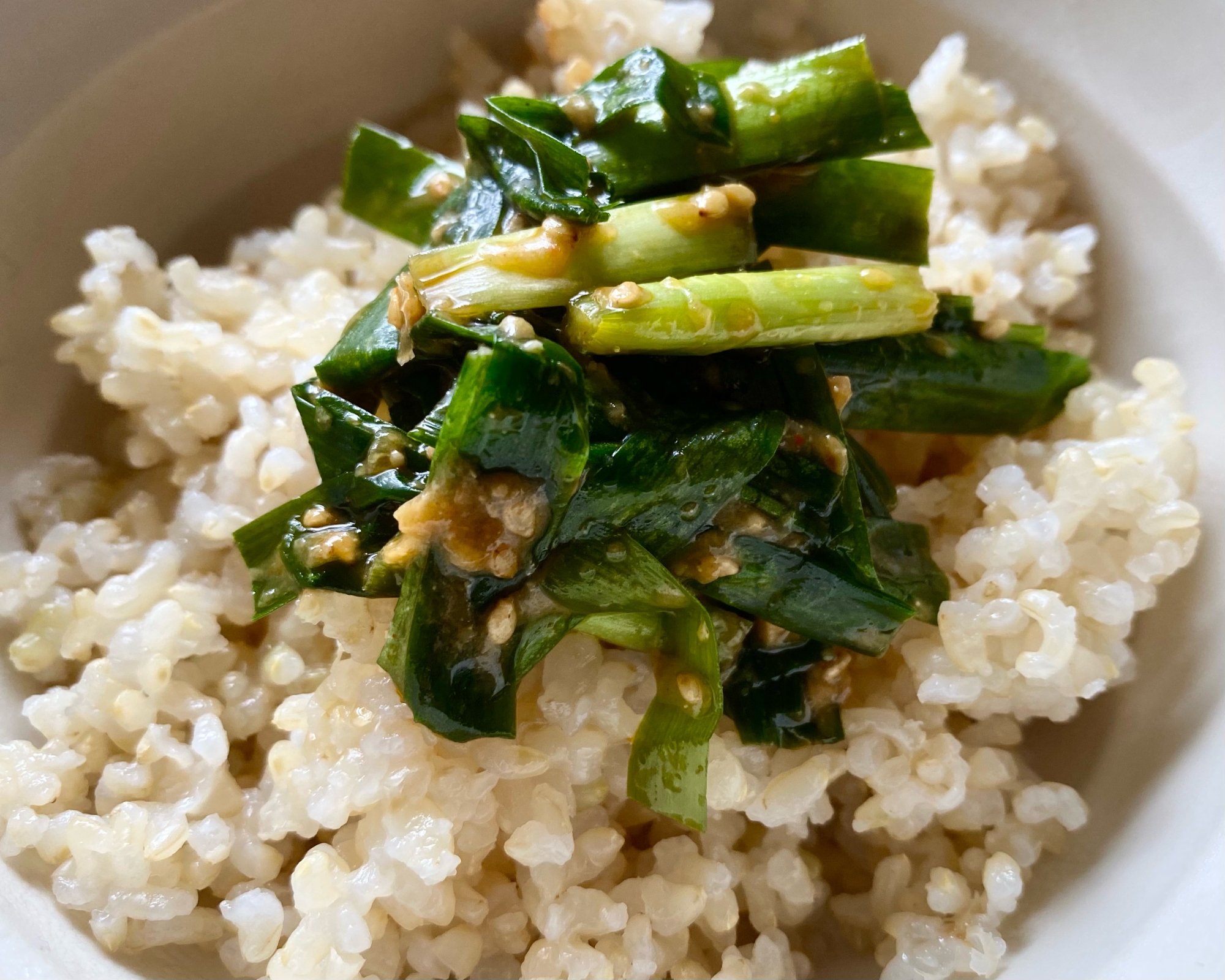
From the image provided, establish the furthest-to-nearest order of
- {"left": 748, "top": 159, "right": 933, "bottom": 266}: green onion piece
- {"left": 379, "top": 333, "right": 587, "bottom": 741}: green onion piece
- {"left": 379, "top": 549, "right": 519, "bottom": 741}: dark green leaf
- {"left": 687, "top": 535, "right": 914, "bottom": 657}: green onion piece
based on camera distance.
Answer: {"left": 748, "top": 159, "right": 933, "bottom": 266}: green onion piece → {"left": 687, "top": 535, "right": 914, "bottom": 657}: green onion piece → {"left": 379, "top": 549, "right": 519, "bottom": 741}: dark green leaf → {"left": 379, "top": 333, "right": 587, "bottom": 741}: green onion piece

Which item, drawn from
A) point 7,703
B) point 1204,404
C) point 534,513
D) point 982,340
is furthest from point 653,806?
point 1204,404

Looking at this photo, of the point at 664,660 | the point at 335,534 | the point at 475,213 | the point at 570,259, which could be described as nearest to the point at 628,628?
the point at 664,660

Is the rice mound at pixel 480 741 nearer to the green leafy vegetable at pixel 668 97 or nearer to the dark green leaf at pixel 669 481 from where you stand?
the dark green leaf at pixel 669 481

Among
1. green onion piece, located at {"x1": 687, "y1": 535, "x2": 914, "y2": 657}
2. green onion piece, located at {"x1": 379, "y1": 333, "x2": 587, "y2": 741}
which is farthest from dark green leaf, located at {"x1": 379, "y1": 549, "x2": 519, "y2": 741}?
green onion piece, located at {"x1": 687, "y1": 535, "x2": 914, "y2": 657}

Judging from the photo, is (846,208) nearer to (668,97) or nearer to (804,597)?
(668,97)

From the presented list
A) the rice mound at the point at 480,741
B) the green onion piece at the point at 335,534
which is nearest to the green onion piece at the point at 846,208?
the rice mound at the point at 480,741

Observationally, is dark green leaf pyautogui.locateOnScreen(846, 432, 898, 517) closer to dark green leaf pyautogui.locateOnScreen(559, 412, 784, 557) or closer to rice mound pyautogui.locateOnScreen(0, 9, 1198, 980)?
rice mound pyautogui.locateOnScreen(0, 9, 1198, 980)

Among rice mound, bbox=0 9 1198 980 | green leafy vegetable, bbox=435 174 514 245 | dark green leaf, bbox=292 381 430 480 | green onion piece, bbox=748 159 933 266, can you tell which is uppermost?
green onion piece, bbox=748 159 933 266
